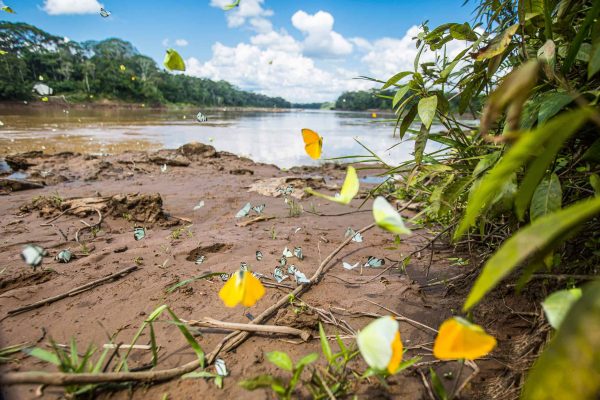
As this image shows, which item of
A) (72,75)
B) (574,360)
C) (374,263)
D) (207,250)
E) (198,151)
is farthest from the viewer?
(72,75)

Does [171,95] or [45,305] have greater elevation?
[171,95]

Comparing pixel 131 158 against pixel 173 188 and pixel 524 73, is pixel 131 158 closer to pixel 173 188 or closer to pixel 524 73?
pixel 173 188

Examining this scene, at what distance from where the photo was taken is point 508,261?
0.38 m

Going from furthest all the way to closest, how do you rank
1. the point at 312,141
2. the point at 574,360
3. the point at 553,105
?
the point at 312,141 → the point at 553,105 → the point at 574,360

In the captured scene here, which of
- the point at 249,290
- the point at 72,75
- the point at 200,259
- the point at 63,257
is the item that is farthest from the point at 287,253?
the point at 72,75

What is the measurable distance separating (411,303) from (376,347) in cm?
80

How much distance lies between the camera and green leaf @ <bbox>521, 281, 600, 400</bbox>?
35cm

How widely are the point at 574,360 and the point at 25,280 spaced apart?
1993mm

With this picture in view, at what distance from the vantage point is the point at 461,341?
0.60 metres

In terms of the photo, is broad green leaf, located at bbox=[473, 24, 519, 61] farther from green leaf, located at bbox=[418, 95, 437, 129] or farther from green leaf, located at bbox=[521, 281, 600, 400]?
green leaf, located at bbox=[521, 281, 600, 400]

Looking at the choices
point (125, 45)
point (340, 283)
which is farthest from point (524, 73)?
point (125, 45)

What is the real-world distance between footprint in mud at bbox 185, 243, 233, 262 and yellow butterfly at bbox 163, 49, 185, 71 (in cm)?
108

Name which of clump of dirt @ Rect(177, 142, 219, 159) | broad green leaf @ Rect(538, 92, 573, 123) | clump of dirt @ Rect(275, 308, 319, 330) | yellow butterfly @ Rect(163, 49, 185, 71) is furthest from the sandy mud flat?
clump of dirt @ Rect(177, 142, 219, 159)

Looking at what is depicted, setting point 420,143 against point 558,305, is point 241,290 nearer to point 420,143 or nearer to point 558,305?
point 558,305
